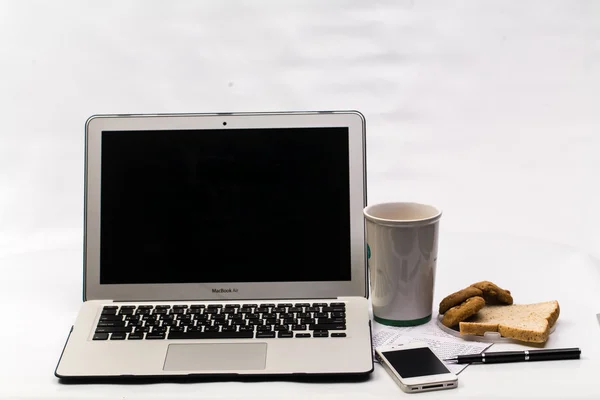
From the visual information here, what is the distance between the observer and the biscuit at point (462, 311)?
1.22m

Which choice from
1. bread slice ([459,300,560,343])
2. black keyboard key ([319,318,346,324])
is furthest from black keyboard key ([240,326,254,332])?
bread slice ([459,300,560,343])

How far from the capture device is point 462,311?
1217 mm

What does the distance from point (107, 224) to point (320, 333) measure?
386 mm

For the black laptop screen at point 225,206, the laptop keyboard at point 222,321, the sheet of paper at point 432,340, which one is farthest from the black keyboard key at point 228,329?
the sheet of paper at point 432,340

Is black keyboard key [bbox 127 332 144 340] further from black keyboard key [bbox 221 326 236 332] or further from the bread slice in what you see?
the bread slice

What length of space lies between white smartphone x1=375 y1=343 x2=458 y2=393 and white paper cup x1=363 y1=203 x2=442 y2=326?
0.33 feet

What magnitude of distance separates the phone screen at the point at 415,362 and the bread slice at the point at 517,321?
0.30 feet

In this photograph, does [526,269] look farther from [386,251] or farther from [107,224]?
[107,224]

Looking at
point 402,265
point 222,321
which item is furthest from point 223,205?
point 402,265

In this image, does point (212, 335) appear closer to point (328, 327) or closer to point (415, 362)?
point (328, 327)

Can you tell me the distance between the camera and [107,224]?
1.27 meters

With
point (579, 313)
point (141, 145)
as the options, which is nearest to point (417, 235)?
point (579, 313)

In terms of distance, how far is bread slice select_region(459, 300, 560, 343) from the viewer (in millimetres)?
1160

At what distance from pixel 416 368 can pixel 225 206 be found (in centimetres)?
40
